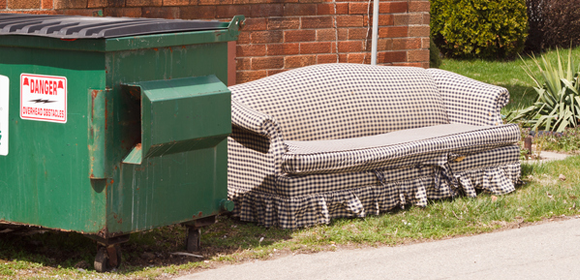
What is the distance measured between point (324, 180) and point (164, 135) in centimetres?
142

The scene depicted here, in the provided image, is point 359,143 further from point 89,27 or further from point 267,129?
point 89,27

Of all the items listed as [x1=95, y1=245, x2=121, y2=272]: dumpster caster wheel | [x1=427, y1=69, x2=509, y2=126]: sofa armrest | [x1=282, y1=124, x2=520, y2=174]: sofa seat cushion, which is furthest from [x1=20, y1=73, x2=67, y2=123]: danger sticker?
[x1=427, y1=69, x2=509, y2=126]: sofa armrest

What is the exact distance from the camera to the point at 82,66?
12.9 ft

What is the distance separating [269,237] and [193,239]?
0.54 m

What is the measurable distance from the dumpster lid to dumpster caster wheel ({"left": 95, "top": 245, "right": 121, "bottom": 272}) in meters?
1.08

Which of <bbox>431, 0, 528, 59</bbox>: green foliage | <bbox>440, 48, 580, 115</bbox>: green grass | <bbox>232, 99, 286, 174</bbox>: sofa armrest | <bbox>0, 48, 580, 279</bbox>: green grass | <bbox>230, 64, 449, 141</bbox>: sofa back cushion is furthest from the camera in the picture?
<bbox>431, 0, 528, 59</bbox>: green foliage

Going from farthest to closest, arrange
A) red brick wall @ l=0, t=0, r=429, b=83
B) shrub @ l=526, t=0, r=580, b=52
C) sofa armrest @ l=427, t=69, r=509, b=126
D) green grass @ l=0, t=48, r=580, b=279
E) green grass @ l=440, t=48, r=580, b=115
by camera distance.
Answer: shrub @ l=526, t=0, r=580, b=52 → green grass @ l=440, t=48, r=580, b=115 → red brick wall @ l=0, t=0, r=429, b=83 → sofa armrest @ l=427, t=69, r=509, b=126 → green grass @ l=0, t=48, r=580, b=279

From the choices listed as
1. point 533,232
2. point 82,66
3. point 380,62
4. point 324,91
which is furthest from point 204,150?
point 380,62

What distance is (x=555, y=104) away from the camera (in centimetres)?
846

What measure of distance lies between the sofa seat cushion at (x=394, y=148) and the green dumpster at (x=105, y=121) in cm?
87

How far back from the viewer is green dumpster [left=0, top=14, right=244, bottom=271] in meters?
3.92

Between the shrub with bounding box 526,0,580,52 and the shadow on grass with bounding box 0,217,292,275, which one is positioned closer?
the shadow on grass with bounding box 0,217,292,275

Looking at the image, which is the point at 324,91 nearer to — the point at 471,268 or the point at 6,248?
the point at 471,268

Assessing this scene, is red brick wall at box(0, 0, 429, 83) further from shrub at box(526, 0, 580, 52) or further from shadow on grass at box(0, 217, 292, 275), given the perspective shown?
shrub at box(526, 0, 580, 52)
